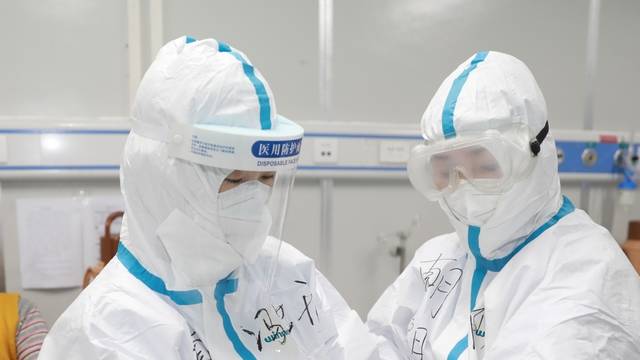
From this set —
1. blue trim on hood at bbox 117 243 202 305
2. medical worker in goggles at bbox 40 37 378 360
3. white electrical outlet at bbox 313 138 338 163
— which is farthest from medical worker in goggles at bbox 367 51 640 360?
white electrical outlet at bbox 313 138 338 163

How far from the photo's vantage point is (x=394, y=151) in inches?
84.9

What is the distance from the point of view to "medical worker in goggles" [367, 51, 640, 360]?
3.09ft

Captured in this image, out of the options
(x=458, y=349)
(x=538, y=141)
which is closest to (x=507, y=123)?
(x=538, y=141)

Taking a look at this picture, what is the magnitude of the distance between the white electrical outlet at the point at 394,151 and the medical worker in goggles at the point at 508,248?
854 mm

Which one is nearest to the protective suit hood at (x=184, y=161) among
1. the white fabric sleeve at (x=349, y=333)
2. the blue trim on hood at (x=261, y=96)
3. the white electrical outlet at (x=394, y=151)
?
the blue trim on hood at (x=261, y=96)

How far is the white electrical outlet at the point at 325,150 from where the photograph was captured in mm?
2096

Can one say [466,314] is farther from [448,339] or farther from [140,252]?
[140,252]

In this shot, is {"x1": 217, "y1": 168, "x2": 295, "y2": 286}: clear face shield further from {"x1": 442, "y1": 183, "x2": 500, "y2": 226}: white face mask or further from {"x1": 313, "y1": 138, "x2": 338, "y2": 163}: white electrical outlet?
{"x1": 313, "y1": 138, "x2": 338, "y2": 163}: white electrical outlet

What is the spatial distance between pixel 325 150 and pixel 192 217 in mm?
1177

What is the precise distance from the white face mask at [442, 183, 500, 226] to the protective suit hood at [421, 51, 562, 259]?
0.04 feet

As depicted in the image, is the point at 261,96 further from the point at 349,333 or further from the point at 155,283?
the point at 349,333

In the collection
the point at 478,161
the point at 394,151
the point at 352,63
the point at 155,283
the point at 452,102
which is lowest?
the point at 155,283

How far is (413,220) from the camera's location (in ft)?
7.38

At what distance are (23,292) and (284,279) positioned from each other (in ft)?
4.52
